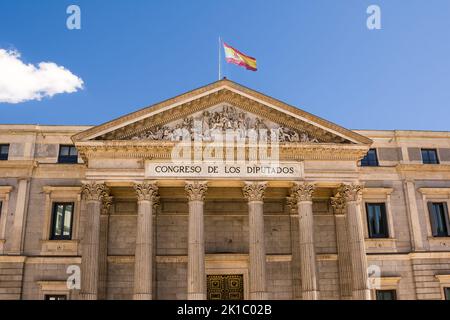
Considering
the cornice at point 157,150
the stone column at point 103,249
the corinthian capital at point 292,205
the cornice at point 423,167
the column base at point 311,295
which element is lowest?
the column base at point 311,295

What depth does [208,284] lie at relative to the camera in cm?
3772

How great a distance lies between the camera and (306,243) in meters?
33.7

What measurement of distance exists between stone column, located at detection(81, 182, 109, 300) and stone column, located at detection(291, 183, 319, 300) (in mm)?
12248

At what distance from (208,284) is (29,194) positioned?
14.1m

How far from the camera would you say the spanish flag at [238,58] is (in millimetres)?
37062

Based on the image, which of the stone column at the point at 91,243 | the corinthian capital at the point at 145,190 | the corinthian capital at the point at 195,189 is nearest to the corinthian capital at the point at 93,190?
the stone column at the point at 91,243

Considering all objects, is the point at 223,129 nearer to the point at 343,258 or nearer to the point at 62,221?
the point at 343,258

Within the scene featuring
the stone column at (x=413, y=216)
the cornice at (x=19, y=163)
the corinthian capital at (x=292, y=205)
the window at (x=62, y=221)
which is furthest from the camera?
the stone column at (x=413, y=216)

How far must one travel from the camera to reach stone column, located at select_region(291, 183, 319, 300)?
1294 inches

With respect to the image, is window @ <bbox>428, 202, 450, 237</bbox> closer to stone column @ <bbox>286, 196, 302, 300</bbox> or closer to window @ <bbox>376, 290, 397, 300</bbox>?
window @ <bbox>376, 290, 397, 300</bbox>

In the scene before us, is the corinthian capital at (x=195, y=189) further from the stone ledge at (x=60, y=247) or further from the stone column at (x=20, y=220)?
the stone column at (x=20, y=220)

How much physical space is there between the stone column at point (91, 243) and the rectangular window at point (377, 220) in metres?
19.2

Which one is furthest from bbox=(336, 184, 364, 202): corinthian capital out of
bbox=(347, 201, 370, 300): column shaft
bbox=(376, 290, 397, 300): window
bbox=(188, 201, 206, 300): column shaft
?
bbox=(188, 201, 206, 300): column shaft
